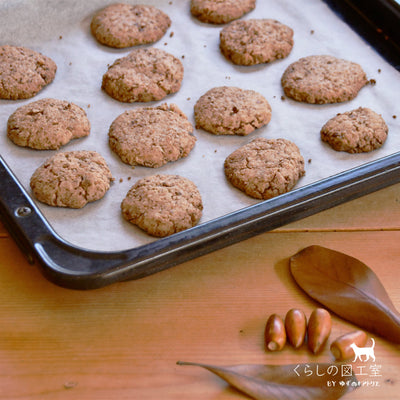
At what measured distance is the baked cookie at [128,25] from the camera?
1.91 metres

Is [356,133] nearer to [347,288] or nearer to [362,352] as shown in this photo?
[347,288]

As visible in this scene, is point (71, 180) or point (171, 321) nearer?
point (171, 321)

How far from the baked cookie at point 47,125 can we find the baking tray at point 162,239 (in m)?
0.13

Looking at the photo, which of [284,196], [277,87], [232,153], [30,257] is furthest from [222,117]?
[30,257]

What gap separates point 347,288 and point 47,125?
87 centimetres

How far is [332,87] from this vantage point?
174 cm

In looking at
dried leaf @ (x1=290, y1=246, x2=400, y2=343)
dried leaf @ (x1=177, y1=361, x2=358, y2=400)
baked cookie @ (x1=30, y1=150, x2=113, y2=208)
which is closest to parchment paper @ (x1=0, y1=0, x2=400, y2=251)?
baked cookie @ (x1=30, y1=150, x2=113, y2=208)

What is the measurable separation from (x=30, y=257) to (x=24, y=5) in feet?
3.32

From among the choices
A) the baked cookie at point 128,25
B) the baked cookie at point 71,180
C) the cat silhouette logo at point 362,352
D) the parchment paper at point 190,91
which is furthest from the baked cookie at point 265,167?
the baked cookie at point 128,25

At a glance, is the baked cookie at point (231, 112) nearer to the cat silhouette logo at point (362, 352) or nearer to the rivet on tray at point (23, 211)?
the rivet on tray at point (23, 211)

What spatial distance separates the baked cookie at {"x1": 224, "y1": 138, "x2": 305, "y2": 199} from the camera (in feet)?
4.82

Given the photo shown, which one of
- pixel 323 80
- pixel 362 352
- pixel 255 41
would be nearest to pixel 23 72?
pixel 255 41

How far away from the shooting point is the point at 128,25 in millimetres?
1926

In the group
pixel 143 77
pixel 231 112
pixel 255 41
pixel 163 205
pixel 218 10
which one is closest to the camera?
pixel 163 205
